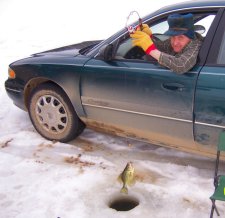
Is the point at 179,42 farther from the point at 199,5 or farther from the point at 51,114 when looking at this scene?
the point at 51,114

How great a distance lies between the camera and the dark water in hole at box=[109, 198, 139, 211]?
3531 mm

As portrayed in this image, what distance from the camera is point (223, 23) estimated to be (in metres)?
3.31

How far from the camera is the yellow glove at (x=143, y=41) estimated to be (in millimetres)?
3467

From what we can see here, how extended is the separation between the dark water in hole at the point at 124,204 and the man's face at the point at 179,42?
4.74 feet

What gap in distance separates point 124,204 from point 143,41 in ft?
4.86

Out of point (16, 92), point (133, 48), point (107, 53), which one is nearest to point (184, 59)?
point (133, 48)

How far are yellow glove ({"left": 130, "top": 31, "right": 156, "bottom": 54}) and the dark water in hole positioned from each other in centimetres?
136

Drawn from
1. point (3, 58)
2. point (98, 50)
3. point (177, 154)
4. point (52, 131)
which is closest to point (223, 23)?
point (98, 50)

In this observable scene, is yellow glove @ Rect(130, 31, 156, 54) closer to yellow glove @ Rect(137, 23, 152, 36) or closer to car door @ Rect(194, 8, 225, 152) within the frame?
yellow glove @ Rect(137, 23, 152, 36)

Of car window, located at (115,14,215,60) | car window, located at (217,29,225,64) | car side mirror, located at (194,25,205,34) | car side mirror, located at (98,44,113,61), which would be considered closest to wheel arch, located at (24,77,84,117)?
car side mirror, located at (98,44,113,61)

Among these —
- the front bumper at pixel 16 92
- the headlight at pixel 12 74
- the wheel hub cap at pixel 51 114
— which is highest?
the headlight at pixel 12 74

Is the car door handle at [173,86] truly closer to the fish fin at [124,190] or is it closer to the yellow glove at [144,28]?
the yellow glove at [144,28]

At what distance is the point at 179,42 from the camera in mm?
3562

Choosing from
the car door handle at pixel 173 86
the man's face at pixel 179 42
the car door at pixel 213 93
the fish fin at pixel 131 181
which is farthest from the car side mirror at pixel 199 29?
the fish fin at pixel 131 181
